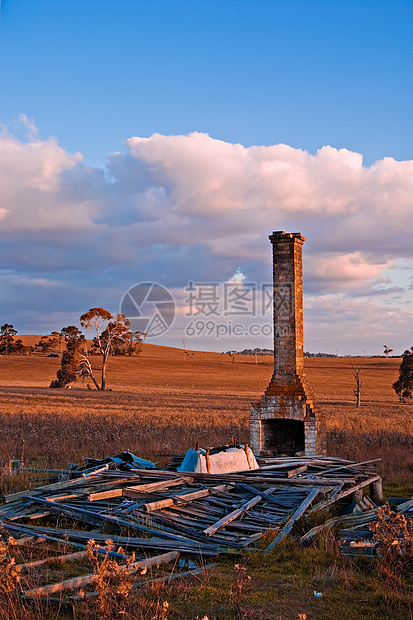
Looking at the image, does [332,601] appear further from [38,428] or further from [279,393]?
[38,428]

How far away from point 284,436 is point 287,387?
187 cm

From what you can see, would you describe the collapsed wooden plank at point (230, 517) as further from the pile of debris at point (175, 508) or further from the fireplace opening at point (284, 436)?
the fireplace opening at point (284, 436)

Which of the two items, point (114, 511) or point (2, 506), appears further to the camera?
point (2, 506)

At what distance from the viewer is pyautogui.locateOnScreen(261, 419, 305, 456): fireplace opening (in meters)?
17.0

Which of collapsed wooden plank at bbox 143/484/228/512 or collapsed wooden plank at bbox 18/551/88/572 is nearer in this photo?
collapsed wooden plank at bbox 18/551/88/572

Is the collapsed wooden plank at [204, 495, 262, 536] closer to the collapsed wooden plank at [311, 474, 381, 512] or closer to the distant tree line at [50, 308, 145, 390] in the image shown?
the collapsed wooden plank at [311, 474, 381, 512]

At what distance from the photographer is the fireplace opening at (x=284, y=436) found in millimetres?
17000

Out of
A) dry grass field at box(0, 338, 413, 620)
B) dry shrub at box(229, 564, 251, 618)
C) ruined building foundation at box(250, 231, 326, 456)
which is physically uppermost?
ruined building foundation at box(250, 231, 326, 456)

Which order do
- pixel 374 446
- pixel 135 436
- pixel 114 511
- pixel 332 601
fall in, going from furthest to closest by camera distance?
1. pixel 135 436
2. pixel 374 446
3. pixel 114 511
4. pixel 332 601

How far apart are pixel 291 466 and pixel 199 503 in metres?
3.50

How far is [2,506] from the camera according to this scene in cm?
930

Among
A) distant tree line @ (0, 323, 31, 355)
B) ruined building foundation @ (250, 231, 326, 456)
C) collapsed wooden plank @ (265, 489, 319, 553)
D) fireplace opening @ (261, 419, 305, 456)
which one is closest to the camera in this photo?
collapsed wooden plank @ (265, 489, 319, 553)

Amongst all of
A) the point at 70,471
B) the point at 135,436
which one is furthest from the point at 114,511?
the point at 135,436

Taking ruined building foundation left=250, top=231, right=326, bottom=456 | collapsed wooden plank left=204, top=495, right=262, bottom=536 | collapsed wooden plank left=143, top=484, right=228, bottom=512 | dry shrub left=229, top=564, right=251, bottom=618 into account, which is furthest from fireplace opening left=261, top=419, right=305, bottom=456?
dry shrub left=229, top=564, right=251, bottom=618
